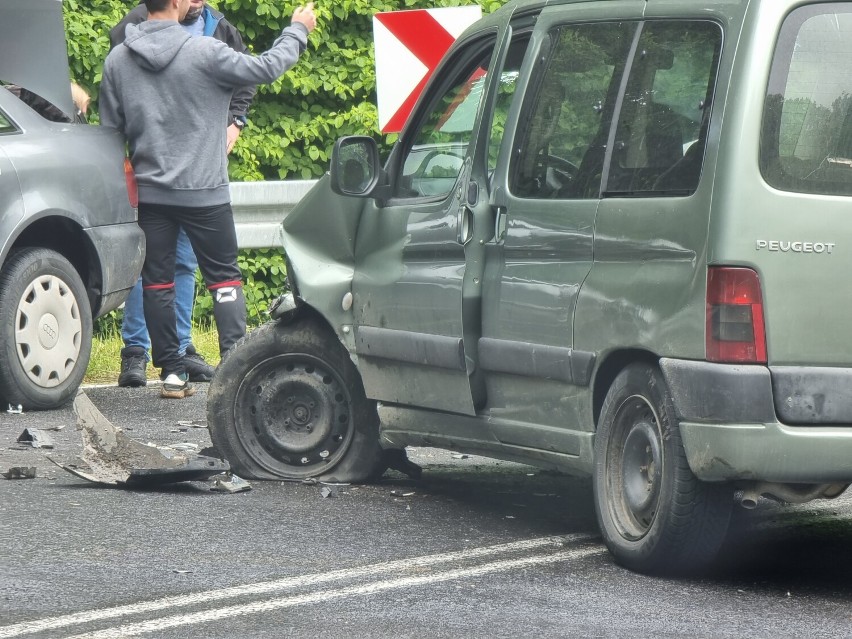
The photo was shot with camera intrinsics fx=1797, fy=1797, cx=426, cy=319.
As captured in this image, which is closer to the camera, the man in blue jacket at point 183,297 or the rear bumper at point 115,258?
the rear bumper at point 115,258

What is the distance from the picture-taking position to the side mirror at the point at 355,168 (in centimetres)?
662

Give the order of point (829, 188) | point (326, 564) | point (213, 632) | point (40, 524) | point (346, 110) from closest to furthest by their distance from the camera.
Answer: point (213, 632) < point (829, 188) < point (326, 564) < point (40, 524) < point (346, 110)

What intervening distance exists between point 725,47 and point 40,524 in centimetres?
269

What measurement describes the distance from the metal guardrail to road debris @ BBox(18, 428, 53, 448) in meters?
3.69

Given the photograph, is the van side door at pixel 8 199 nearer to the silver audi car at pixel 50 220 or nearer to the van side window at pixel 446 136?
the silver audi car at pixel 50 220

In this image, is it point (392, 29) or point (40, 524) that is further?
point (392, 29)

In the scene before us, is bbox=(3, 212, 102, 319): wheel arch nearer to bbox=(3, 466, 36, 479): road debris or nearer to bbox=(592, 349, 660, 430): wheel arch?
bbox=(3, 466, 36, 479): road debris

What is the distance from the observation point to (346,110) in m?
12.7

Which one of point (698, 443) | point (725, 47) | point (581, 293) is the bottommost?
point (698, 443)

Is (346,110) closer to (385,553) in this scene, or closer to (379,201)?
(379,201)

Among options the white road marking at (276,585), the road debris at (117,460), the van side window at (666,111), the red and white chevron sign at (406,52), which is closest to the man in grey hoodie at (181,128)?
the red and white chevron sign at (406,52)

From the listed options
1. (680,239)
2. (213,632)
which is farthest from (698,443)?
(213,632)

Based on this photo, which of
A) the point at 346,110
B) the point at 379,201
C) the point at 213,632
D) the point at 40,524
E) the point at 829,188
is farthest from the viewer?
the point at 346,110

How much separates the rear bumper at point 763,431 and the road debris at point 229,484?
2.27 meters
